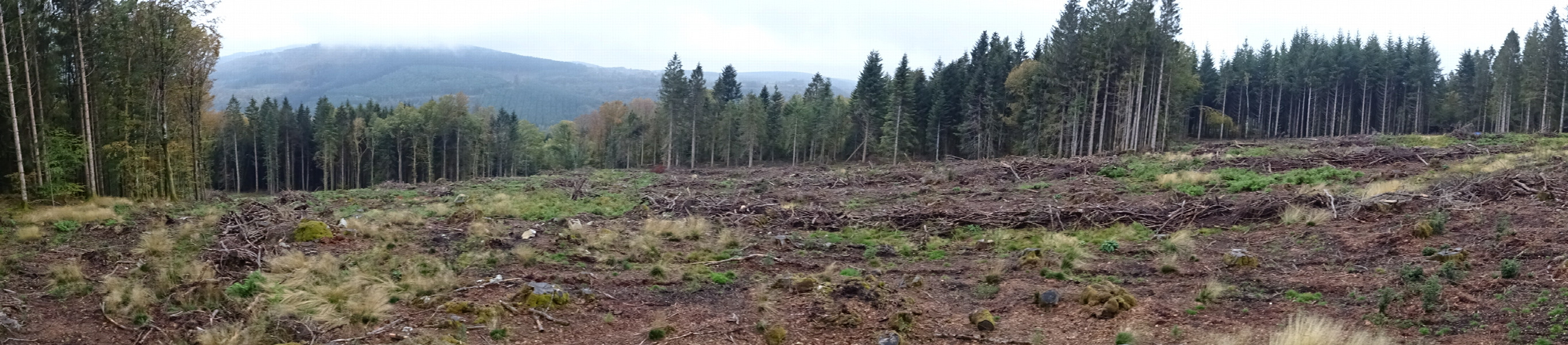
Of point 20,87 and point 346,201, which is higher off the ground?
point 20,87

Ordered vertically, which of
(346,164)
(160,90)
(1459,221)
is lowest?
(346,164)

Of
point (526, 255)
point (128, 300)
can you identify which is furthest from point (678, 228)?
point (128, 300)

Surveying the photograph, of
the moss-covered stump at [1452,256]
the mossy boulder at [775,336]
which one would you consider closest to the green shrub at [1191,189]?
the moss-covered stump at [1452,256]

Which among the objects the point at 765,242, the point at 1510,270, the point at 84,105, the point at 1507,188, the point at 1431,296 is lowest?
the point at 765,242

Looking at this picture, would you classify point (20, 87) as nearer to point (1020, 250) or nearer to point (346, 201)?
point (346, 201)

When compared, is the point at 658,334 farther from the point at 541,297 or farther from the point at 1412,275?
the point at 1412,275

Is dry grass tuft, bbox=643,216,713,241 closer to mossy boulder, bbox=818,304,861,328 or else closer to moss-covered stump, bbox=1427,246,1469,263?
mossy boulder, bbox=818,304,861,328

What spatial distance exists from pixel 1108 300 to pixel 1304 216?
748 cm

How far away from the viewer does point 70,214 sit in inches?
673

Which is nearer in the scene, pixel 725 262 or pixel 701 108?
pixel 725 262

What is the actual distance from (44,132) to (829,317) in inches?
985

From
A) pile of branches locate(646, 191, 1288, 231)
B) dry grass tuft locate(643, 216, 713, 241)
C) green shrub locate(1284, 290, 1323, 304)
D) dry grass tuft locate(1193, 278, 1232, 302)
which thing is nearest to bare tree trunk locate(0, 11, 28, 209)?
dry grass tuft locate(643, 216, 713, 241)

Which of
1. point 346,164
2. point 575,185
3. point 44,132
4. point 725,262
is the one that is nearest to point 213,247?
point 725,262

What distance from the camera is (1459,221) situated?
1180 cm
